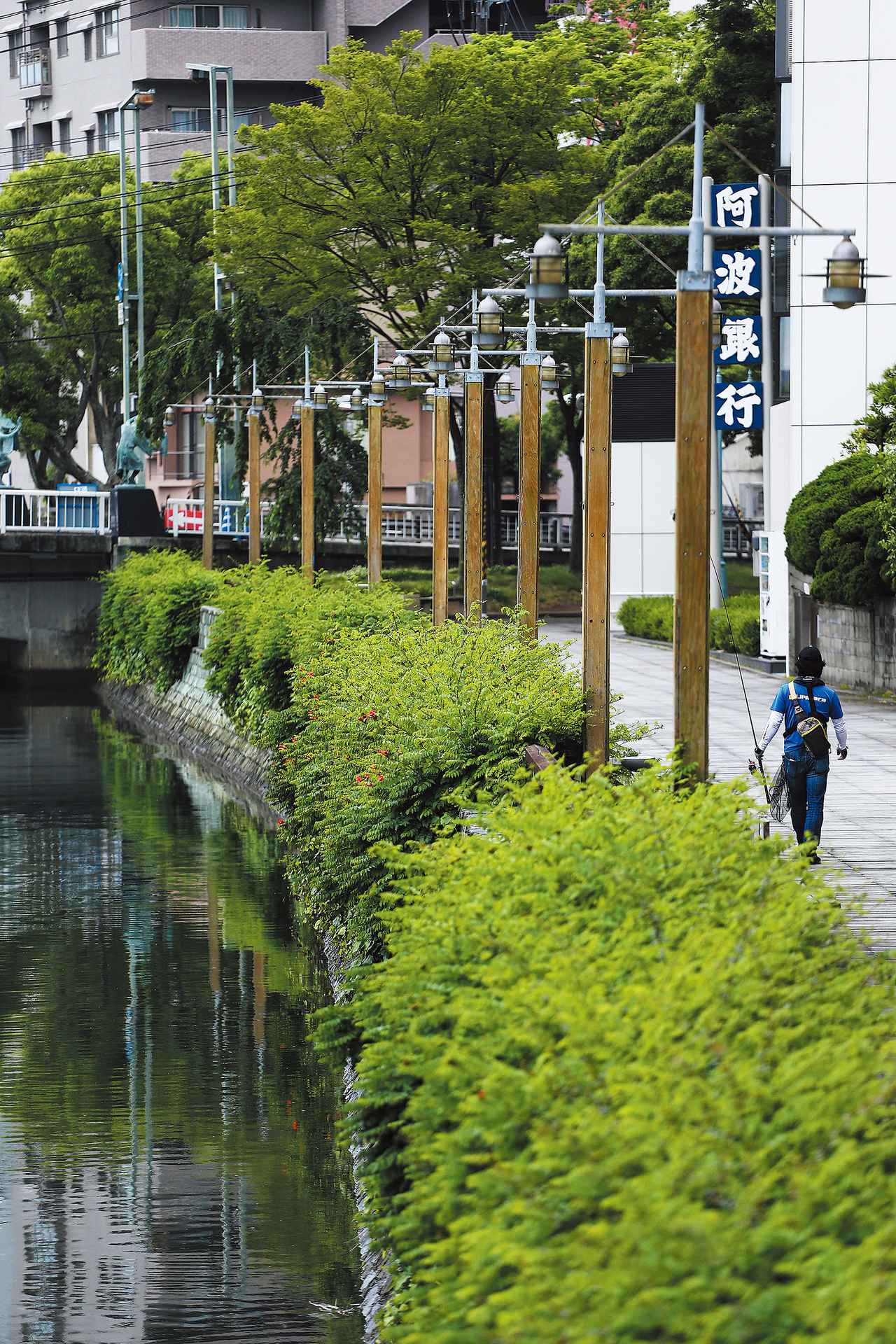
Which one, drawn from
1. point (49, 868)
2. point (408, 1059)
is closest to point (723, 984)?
point (408, 1059)

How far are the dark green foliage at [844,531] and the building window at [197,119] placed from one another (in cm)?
5006

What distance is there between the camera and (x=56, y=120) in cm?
8294

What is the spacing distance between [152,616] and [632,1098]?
3776cm

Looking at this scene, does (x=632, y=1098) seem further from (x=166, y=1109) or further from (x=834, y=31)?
(x=834, y=31)

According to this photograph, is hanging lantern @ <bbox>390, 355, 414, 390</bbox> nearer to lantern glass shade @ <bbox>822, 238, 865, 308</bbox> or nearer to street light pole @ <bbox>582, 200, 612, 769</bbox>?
street light pole @ <bbox>582, 200, 612, 769</bbox>

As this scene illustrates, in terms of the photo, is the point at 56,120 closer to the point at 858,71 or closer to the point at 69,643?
the point at 69,643

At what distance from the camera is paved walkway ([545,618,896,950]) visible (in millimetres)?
14453

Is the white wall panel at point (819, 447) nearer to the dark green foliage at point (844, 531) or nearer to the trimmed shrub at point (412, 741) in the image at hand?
the dark green foliage at point (844, 531)

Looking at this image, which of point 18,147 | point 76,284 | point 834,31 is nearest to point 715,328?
point 834,31

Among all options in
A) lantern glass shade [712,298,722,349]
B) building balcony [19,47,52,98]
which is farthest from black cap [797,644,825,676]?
building balcony [19,47,52,98]

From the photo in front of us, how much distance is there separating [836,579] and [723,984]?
23.3m

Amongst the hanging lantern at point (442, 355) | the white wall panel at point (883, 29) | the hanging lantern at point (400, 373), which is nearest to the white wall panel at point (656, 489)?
the white wall panel at point (883, 29)

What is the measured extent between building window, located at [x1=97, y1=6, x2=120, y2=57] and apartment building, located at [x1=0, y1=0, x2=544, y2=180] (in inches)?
1.5

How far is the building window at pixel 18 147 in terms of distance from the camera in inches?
3354
